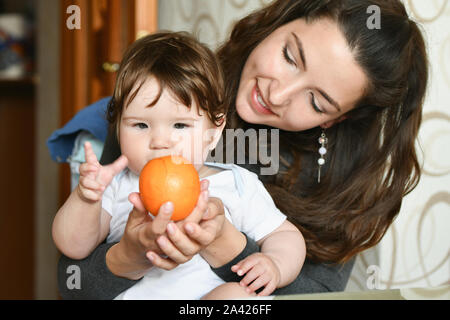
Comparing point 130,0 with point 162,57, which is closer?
point 162,57

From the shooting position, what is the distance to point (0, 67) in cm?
146

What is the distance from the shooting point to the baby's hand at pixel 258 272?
0.42 metres

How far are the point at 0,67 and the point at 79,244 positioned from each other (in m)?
1.24

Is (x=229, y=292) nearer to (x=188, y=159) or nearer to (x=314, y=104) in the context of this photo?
(x=188, y=159)

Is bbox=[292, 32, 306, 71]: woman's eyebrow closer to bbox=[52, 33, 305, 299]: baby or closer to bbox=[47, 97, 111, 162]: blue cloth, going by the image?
bbox=[52, 33, 305, 299]: baby

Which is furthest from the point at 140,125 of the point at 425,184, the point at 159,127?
the point at 425,184

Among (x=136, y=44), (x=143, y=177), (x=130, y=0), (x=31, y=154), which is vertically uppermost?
(x=130, y=0)

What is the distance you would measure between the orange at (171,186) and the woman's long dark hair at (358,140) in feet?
0.54

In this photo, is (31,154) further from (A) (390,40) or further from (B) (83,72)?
(A) (390,40)

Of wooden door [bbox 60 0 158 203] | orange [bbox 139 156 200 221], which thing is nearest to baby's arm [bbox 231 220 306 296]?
orange [bbox 139 156 200 221]

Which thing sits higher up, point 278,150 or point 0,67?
point 0,67

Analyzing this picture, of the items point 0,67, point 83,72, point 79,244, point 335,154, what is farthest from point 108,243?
point 0,67

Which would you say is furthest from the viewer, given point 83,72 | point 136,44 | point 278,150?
point 83,72

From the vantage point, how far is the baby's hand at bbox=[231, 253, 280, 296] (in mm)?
419
